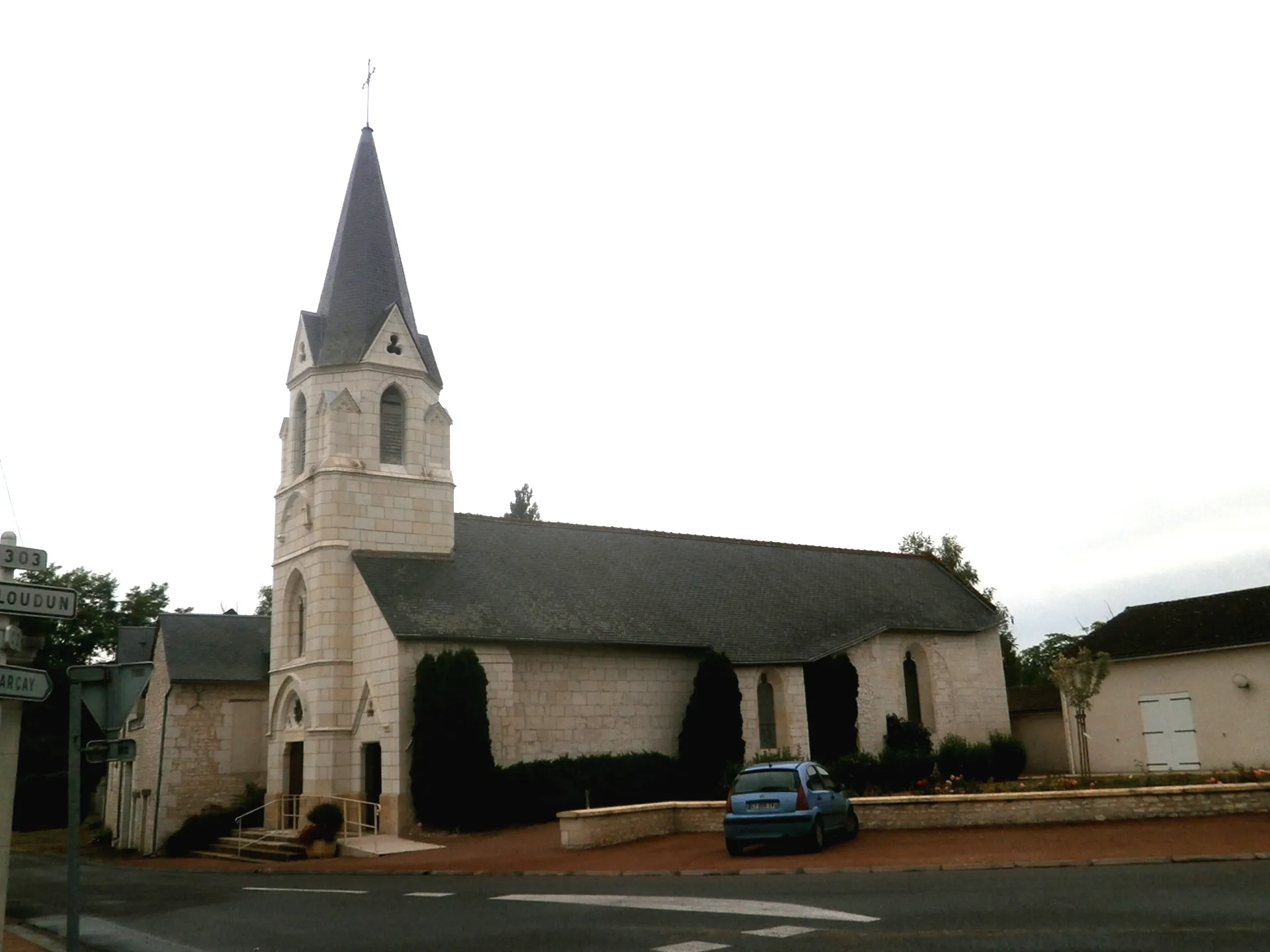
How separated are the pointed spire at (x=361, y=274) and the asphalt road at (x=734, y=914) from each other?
17303 mm

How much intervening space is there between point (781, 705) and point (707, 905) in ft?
65.8

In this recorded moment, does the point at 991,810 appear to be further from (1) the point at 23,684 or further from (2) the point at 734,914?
(1) the point at 23,684

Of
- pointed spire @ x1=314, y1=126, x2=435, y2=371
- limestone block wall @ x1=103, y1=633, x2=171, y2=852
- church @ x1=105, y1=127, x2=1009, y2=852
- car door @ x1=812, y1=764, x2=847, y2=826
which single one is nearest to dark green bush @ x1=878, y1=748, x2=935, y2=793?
car door @ x1=812, y1=764, x2=847, y2=826

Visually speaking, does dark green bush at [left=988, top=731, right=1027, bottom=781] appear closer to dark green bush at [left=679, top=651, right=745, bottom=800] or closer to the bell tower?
dark green bush at [left=679, top=651, right=745, bottom=800]

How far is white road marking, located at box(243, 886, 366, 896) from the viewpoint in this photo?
1625 cm

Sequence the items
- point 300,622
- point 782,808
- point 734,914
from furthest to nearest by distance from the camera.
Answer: point 300,622 < point 782,808 < point 734,914

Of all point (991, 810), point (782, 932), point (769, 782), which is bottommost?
point (782, 932)

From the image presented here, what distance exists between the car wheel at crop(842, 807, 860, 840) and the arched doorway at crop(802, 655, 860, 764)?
13.0 m

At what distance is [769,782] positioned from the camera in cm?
1698

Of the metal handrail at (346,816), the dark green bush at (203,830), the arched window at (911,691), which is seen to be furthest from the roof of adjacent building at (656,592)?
the dark green bush at (203,830)

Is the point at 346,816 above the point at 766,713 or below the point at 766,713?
below

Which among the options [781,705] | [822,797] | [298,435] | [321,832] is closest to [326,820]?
[321,832]

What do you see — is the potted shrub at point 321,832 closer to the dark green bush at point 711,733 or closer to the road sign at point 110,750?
the dark green bush at point 711,733

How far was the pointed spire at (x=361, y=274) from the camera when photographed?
101 ft
